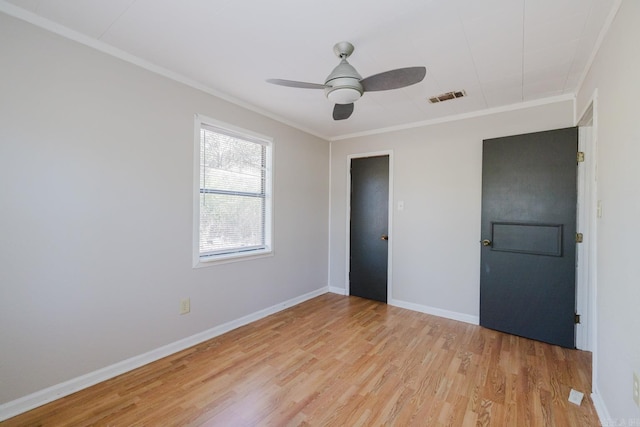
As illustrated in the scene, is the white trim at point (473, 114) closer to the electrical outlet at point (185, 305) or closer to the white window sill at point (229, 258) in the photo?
the white window sill at point (229, 258)

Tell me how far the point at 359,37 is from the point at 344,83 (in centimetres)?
40

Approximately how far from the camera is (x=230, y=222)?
3.04 metres

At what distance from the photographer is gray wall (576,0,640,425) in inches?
53.1

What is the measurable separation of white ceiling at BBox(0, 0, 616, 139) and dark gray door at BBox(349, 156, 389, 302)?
1.48 metres

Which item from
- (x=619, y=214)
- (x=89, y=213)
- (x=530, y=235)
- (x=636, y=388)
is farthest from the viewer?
(x=530, y=235)

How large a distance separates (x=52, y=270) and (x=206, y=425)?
1430 millimetres

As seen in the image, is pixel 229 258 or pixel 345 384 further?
pixel 229 258

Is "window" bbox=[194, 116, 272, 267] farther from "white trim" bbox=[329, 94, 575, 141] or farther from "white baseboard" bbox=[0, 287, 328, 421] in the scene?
"white trim" bbox=[329, 94, 575, 141]

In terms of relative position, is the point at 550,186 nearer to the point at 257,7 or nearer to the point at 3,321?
the point at 257,7

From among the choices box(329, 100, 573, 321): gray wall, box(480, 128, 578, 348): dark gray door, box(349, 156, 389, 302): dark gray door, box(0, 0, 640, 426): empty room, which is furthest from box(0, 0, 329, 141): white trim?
box(480, 128, 578, 348): dark gray door

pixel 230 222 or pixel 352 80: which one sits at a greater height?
pixel 352 80

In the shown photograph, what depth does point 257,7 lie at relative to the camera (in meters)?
1.64

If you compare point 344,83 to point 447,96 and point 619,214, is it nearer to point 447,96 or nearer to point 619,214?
A: point 447,96

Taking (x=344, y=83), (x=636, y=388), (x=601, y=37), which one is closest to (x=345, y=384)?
(x=636, y=388)
